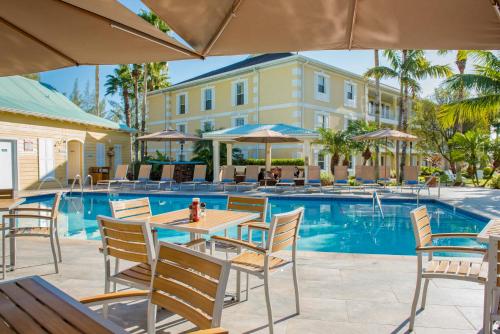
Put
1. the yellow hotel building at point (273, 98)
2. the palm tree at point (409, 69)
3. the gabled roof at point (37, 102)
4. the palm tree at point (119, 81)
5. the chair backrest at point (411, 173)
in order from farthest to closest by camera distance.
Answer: the palm tree at point (119, 81) < the yellow hotel building at point (273, 98) < the palm tree at point (409, 69) < the gabled roof at point (37, 102) < the chair backrest at point (411, 173)

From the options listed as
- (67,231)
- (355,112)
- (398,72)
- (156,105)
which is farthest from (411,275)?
(156,105)

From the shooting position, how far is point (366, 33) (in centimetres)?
285

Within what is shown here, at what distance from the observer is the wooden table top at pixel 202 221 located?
3.21 metres

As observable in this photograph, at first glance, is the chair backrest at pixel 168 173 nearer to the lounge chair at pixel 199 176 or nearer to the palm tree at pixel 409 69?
the lounge chair at pixel 199 176

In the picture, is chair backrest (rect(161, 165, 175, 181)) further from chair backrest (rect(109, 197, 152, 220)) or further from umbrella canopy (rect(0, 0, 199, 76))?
umbrella canopy (rect(0, 0, 199, 76))

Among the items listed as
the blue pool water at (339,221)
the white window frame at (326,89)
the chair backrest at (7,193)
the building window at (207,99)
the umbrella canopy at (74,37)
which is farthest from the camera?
the building window at (207,99)

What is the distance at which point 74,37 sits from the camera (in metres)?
3.00

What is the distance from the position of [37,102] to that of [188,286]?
1825 centimetres

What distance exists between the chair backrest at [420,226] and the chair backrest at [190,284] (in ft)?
6.38

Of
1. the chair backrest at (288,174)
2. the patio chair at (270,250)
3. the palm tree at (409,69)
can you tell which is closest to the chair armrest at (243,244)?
the patio chair at (270,250)

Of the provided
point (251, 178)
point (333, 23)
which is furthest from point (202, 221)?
point (251, 178)

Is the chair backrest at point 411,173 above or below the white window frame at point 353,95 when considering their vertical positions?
below

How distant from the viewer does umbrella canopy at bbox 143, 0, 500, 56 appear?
249 centimetres

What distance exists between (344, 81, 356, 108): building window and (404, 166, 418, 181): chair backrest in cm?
1018
